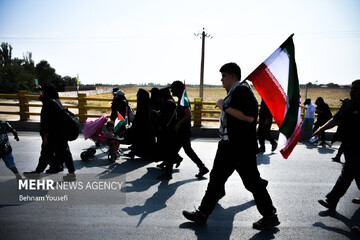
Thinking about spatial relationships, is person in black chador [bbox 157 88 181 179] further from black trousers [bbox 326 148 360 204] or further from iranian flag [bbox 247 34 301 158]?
black trousers [bbox 326 148 360 204]

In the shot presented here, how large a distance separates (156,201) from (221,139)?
1.54 metres

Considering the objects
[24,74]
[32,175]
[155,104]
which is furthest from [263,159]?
[24,74]

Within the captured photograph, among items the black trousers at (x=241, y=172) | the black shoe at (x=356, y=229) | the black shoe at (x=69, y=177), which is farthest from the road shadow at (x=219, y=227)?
the black shoe at (x=69, y=177)

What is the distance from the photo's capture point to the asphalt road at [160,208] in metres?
3.34

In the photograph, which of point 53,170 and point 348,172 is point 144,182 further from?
point 348,172

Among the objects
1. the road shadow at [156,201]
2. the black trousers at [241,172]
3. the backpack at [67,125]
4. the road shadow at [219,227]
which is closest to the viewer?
the road shadow at [219,227]

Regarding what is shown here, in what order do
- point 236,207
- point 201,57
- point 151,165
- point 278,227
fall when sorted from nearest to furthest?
point 278,227 → point 236,207 → point 151,165 → point 201,57

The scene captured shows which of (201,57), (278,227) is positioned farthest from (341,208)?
(201,57)

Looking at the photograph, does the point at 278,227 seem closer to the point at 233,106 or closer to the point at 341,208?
the point at 341,208

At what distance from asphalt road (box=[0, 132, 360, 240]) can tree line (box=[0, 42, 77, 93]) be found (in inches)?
1838

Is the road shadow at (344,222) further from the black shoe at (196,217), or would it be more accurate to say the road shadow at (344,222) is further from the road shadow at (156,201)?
the road shadow at (156,201)

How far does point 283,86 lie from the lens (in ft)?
11.8

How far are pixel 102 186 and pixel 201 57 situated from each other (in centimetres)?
2468

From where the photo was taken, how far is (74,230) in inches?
131
